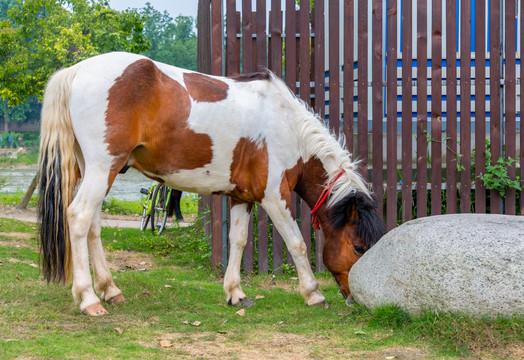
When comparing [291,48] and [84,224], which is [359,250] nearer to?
[84,224]

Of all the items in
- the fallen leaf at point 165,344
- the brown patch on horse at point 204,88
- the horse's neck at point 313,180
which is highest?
the brown patch on horse at point 204,88

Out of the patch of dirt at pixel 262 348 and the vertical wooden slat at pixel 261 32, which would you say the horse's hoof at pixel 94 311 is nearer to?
the patch of dirt at pixel 262 348

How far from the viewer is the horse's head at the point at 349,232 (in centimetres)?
493

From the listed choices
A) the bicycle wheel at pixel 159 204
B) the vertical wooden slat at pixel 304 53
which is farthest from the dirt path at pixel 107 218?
the vertical wooden slat at pixel 304 53

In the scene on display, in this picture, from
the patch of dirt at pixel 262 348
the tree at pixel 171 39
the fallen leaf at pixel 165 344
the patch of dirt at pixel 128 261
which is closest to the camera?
the patch of dirt at pixel 262 348

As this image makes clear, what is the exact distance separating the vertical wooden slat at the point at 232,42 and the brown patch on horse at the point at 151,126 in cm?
188

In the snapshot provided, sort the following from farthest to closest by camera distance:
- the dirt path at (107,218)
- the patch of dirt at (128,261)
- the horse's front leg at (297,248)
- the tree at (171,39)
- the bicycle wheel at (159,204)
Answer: the tree at (171,39) < the dirt path at (107,218) < the bicycle wheel at (159,204) < the patch of dirt at (128,261) < the horse's front leg at (297,248)

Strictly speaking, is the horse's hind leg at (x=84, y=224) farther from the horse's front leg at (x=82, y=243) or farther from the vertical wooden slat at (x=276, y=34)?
the vertical wooden slat at (x=276, y=34)

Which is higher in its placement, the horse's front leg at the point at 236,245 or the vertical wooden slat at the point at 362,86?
the vertical wooden slat at the point at 362,86

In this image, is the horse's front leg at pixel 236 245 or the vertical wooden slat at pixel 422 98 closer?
the horse's front leg at pixel 236 245

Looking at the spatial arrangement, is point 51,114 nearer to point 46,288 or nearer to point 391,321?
point 46,288

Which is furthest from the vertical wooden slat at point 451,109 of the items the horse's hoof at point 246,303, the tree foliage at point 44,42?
the tree foliage at point 44,42

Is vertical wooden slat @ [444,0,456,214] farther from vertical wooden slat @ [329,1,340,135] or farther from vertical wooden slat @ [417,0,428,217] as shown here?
vertical wooden slat @ [329,1,340,135]

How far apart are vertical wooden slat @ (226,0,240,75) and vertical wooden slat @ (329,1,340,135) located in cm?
105
